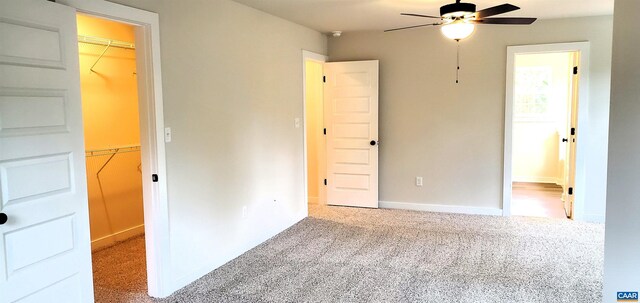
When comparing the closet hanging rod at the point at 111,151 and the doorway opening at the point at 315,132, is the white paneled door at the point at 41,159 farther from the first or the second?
the doorway opening at the point at 315,132

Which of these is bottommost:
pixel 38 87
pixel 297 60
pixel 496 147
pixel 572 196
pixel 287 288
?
pixel 287 288

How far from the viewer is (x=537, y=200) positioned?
6.42m

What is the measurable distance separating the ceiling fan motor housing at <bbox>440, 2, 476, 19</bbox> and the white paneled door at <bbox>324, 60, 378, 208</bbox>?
2506mm

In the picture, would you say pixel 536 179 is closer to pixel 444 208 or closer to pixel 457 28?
pixel 444 208

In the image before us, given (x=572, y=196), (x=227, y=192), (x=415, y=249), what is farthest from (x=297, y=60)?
(x=572, y=196)

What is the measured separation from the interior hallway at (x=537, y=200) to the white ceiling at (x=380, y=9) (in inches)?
96.1

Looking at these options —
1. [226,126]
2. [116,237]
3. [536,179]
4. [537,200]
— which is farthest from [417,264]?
[536,179]

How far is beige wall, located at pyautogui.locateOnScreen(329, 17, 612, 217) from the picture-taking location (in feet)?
16.7

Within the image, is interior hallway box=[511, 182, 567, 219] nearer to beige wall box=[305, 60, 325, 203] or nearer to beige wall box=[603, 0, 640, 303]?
beige wall box=[305, 60, 325, 203]

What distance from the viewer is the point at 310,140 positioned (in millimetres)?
6402

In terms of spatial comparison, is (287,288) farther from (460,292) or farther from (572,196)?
(572,196)

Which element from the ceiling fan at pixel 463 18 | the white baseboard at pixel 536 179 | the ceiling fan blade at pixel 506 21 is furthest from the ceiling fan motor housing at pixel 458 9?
the white baseboard at pixel 536 179

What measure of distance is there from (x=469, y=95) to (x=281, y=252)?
309 cm

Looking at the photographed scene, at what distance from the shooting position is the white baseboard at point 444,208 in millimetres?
5588
